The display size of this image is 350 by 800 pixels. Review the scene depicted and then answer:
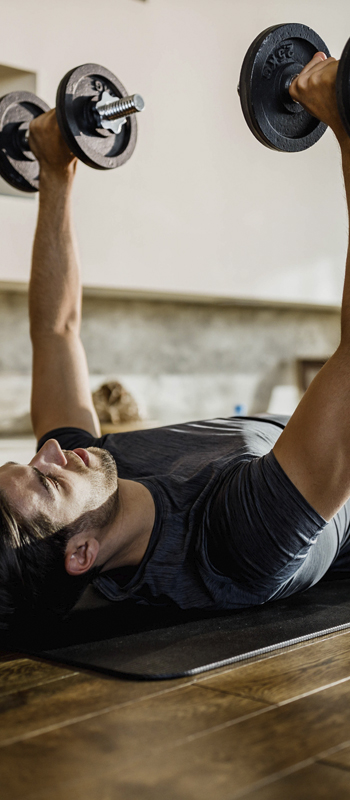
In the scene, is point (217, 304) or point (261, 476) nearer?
point (261, 476)

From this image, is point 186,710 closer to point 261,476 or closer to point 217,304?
point 261,476

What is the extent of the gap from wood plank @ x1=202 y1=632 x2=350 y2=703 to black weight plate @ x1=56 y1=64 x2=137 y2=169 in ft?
3.06

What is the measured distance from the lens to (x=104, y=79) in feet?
4.68

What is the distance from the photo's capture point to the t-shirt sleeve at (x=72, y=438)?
1486mm

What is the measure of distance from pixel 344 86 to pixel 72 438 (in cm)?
86

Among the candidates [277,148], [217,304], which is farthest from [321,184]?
[277,148]

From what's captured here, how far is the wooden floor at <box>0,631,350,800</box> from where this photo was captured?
67cm

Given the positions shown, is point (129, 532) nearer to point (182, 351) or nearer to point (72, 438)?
point (72, 438)

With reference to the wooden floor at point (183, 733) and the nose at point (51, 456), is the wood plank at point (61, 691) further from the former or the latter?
the nose at point (51, 456)

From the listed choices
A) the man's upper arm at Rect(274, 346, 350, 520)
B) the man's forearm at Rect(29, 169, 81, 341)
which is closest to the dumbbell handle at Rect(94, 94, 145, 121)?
the man's forearm at Rect(29, 169, 81, 341)

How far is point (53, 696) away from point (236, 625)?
0.36 m

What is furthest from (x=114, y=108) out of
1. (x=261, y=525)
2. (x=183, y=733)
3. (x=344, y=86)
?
(x=183, y=733)

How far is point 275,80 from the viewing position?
3.67 feet

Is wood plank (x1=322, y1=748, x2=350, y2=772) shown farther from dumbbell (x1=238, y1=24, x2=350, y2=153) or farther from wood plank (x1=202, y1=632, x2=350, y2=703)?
dumbbell (x1=238, y1=24, x2=350, y2=153)
